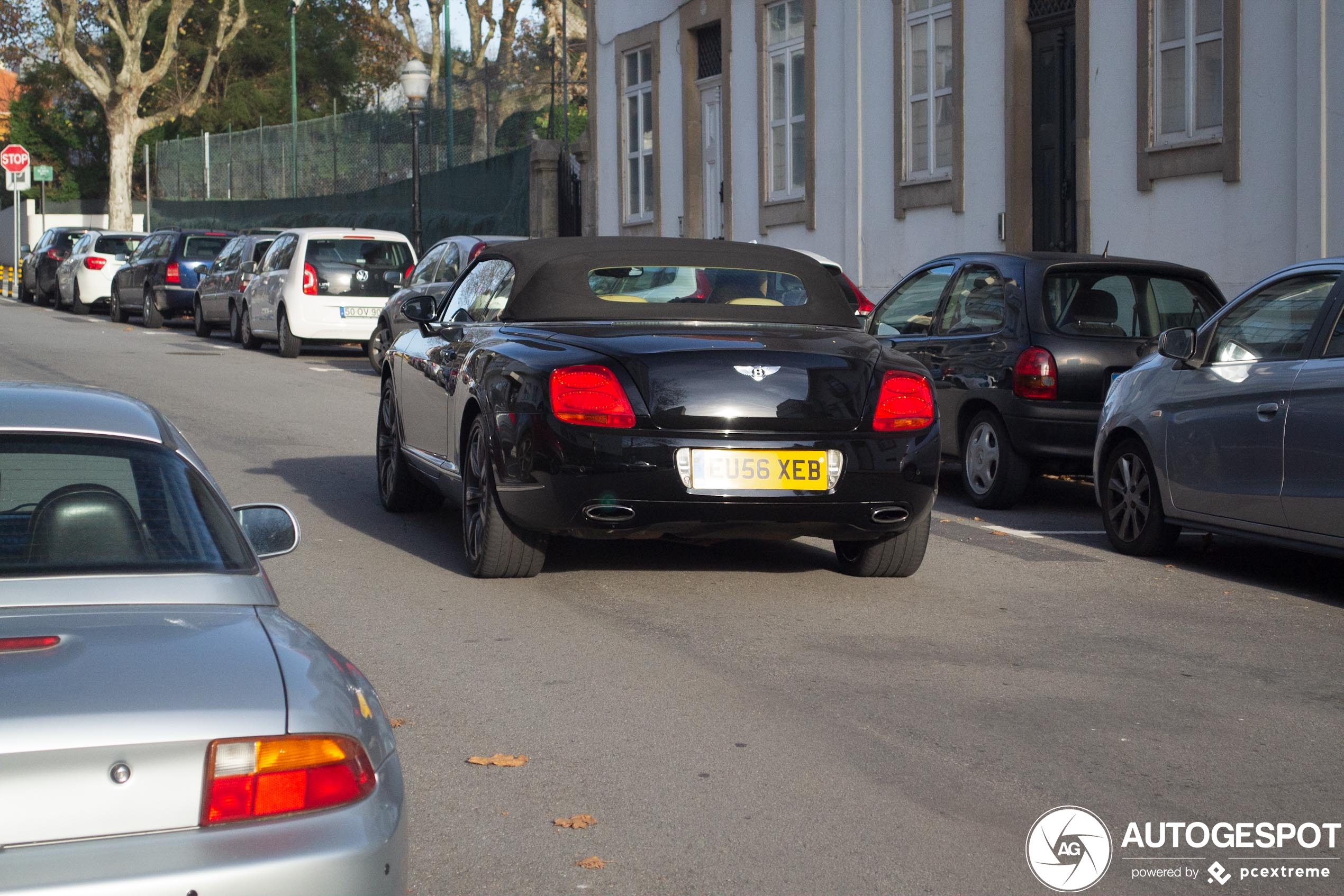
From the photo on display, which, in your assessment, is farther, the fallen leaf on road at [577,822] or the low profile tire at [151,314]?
the low profile tire at [151,314]

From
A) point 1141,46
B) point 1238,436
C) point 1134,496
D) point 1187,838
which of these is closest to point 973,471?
point 1134,496

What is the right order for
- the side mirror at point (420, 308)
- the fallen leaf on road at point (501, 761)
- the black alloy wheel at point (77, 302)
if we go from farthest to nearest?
the black alloy wheel at point (77, 302) → the side mirror at point (420, 308) → the fallen leaf on road at point (501, 761)

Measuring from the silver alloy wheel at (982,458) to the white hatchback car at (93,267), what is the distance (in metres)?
26.8

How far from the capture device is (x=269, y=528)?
4094mm

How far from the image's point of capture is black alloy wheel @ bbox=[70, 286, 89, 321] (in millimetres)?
34750

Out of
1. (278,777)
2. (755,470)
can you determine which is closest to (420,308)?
(755,470)

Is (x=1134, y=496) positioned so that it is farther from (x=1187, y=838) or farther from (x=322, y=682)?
(x=322, y=682)

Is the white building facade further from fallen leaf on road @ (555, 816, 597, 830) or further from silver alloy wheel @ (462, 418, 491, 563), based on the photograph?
fallen leaf on road @ (555, 816, 597, 830)

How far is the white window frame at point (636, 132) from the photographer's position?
28.0 m

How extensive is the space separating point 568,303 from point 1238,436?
3143mm

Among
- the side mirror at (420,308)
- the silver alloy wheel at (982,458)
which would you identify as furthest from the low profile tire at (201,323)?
the side mirror at (420,308)

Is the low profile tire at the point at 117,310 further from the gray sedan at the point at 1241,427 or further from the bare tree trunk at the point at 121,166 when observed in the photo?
the gray sedan at the point at 1241,427

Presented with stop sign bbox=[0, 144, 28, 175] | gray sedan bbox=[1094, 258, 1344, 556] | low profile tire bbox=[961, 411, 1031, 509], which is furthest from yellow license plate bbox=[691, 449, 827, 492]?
stop sign bbox=[0, 144, 28, 175]

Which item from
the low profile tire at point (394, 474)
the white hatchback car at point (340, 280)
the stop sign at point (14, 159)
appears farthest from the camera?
the stop sign at point (14, 159)
